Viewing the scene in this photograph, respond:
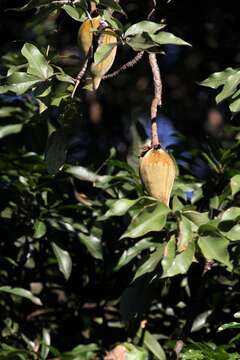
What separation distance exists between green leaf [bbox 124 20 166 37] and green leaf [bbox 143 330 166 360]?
798mm

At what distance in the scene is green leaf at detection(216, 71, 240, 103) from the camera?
5.26 feet

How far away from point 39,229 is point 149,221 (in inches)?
18.6

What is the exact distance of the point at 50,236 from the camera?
209cm

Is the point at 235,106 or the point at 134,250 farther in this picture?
the point at 134,250

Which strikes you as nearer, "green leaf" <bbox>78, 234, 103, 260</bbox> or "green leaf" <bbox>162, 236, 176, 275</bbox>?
"green leaf" <bbox>162, 236, 176, 275</bbox>

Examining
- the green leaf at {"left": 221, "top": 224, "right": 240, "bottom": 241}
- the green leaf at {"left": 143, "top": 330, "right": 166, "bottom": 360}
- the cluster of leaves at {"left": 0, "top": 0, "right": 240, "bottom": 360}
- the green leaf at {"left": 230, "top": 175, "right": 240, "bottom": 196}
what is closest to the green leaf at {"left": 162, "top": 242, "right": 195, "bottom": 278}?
the cluster of leaves at {"left": 0, "top": 0, "right": 240, "bottom": 360}

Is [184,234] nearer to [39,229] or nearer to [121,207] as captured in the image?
[121,207]

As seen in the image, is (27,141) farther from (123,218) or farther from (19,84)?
(19,84)

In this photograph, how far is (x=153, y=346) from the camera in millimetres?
1990

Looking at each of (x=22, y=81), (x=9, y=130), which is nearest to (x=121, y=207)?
(x=22, y=81)

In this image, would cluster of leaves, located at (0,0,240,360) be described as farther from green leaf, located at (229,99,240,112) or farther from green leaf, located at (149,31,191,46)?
green leaf, located at (149,31,191,46)

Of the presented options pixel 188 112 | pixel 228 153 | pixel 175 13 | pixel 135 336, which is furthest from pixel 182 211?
pixel 188 112

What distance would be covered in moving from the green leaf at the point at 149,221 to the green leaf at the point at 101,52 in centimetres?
31

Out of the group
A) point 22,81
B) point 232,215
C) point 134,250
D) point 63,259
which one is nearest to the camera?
point 22,81
